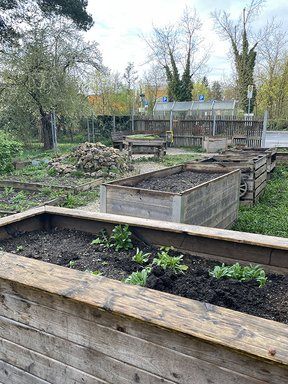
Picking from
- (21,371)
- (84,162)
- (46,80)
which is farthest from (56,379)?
(46,80)

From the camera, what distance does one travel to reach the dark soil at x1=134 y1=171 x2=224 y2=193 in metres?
4.10

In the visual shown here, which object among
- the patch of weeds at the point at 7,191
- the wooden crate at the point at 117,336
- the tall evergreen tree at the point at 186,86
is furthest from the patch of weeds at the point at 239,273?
the tall evergreen tree at the point at 186,86

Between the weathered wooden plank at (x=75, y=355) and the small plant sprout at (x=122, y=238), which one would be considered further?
the small plant sprout at (x=122, y=238)

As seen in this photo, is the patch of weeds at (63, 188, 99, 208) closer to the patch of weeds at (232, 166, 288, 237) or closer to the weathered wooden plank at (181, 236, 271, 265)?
the patch of weeds at (232, 166, 288, 237)

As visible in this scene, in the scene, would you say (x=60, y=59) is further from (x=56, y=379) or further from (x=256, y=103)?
(x=56, y=379)

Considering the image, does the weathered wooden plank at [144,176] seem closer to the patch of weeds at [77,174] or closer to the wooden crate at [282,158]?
the patch of weeds at [77,174]

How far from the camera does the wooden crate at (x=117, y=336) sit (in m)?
0.98

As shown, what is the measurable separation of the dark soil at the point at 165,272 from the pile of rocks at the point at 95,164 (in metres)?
6.48

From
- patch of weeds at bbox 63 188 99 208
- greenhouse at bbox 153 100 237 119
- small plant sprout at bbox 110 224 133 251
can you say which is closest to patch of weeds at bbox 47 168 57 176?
patch of weeds at bbox 63 188 99 208

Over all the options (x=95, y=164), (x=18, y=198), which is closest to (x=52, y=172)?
(x=95, y=164)

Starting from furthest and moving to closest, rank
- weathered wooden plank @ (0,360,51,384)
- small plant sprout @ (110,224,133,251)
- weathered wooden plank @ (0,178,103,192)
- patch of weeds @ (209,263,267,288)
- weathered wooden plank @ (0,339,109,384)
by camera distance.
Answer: weathered wooden plank @ (0,178,103,192)
small plant sprout @ (110,224,133,251)
patch of weeds @ (209,263,267,288)
weathered wooden plank @ (0,360,51,384)
weathered wooden plank @ (0,339,109,384)

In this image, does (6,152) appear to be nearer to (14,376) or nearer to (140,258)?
(140,258)

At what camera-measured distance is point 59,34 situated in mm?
16172

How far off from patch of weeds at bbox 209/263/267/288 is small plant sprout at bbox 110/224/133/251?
617 millimetres
